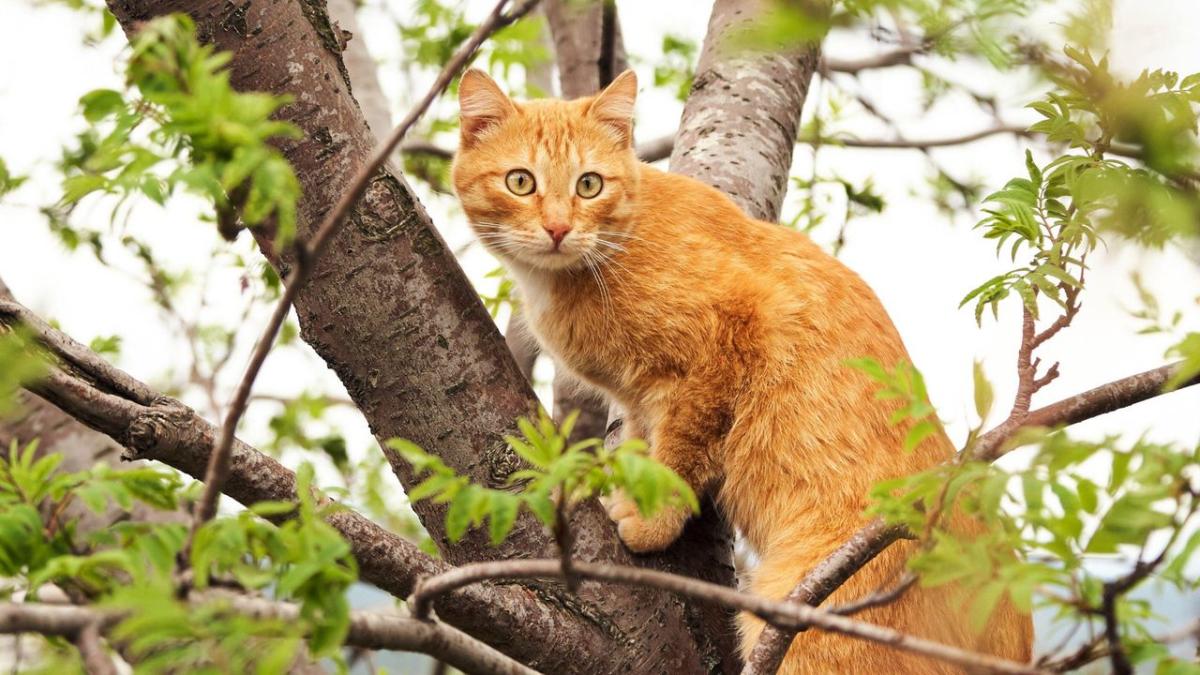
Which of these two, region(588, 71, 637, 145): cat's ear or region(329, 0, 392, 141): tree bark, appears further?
region(329, 0, 392, 141): tree bark

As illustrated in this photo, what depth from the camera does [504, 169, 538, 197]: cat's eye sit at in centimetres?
365

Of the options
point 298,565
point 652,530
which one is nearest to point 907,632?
point 652,530

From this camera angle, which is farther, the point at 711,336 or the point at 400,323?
the point at 711,336

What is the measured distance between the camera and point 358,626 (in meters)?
1.43

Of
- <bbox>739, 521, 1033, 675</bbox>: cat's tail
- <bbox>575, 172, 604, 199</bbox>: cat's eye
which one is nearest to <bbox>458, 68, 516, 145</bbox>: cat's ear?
<bbox>575, 172, 604, 199</bbox>: cat's eye

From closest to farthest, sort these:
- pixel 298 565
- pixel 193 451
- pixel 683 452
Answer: pixel 298 565
pixel 193 451
pixel 683 452

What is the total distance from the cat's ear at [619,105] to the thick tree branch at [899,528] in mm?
2096

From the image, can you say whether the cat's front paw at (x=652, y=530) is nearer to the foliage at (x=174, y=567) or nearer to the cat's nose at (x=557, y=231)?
the cat's nose at (x=557, y=231)

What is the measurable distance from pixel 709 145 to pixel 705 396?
1265 millimetres

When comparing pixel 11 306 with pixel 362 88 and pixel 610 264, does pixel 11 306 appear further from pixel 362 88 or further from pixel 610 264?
pixel 362 88

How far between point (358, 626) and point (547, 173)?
241 cm

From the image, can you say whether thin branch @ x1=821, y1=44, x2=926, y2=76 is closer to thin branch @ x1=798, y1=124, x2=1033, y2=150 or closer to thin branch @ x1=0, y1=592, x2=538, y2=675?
thin branch @ x1=798, y1=124, x2=1033, y2=150

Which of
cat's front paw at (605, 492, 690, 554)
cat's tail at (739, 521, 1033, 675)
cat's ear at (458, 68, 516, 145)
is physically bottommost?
cat's tail at (739, 521, 1033, 675)

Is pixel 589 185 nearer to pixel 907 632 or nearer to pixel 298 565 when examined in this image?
pixel 907 632
